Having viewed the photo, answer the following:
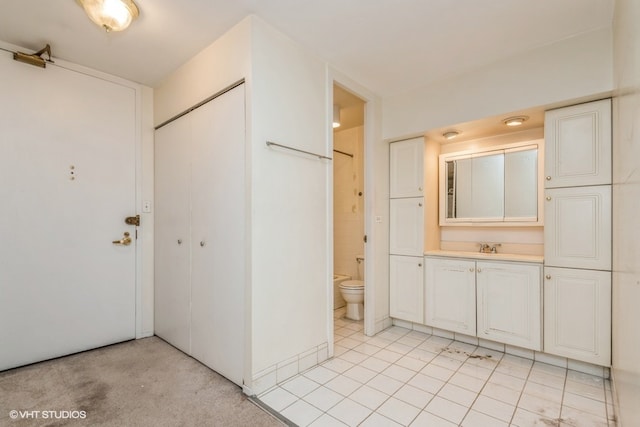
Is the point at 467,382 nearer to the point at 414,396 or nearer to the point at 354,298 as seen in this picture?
the point at 414,396

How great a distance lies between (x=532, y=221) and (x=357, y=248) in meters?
1.97

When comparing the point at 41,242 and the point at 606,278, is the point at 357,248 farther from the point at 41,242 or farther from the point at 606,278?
the point at 41,242

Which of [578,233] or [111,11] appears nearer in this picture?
[111,11]

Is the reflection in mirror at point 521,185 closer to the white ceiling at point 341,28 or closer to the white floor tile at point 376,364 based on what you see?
the white ceiling at point 341,28

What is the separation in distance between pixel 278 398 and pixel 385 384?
28.0 inches

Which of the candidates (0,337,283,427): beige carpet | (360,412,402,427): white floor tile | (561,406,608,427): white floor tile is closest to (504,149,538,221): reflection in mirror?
(561,406,608,427): white floor tile

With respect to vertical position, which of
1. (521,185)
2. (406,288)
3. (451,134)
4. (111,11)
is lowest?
(406,288)

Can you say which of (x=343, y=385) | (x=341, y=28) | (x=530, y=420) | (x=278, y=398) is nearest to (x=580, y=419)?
(x=530, y=420)

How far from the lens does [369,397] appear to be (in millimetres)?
1800

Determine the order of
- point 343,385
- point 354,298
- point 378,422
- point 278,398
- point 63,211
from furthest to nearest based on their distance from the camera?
point 354,298
point 63,211
point 343,385
point 278,398
point 378,422

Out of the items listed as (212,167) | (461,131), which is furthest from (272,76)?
(461,131)

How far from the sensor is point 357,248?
12.9 ft

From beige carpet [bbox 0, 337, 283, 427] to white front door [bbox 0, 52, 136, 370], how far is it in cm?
30

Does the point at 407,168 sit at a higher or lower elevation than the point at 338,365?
higher
